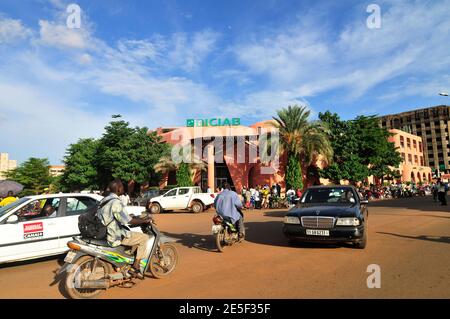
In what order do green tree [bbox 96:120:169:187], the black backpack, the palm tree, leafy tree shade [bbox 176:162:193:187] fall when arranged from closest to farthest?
1. the black backpack
2. the palm tree
3. leafy tree shade [bbox 176:162:193:187]
4. green tree [bbox 96:120:169:187]

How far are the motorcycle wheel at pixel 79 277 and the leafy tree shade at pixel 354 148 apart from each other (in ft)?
98.6

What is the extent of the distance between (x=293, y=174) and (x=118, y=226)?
2449cm

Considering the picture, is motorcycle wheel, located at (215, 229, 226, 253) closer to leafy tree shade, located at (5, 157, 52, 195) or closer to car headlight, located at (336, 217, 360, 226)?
car headlight, located at (336, 217, 360, 226)

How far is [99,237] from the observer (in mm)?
4824

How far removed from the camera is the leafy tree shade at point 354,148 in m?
32.9

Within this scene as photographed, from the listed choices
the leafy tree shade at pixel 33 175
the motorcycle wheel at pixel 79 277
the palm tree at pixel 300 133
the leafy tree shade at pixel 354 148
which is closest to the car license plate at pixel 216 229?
the motorcycle wheel at pixel 79 277

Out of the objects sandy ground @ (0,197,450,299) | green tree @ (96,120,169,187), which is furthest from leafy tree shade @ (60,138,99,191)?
sandy ground @ (0,197,450,299)

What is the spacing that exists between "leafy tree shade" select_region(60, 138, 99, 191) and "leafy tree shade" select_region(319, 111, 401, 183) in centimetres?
2765

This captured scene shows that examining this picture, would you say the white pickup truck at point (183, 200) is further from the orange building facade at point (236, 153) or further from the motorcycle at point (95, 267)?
the motorcycle at point (95, 267)

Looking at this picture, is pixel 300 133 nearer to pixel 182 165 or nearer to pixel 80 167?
pixel 182 165

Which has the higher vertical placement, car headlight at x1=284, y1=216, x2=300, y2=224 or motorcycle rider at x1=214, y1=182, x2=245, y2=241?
motorcycle rider at x1=214, y1=182, x2=245, y2=241

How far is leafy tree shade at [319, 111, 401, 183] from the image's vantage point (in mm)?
32875
